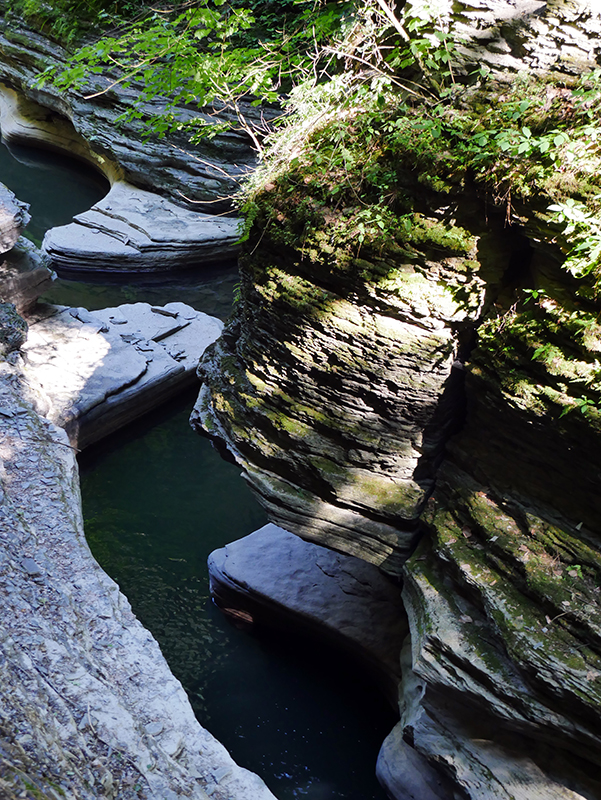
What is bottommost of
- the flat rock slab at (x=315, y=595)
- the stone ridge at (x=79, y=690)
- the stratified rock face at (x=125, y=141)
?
the flat rock slab at (x=315, y=595)

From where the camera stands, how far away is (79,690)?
10.6ft

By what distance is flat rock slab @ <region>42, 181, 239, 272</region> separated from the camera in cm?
1077

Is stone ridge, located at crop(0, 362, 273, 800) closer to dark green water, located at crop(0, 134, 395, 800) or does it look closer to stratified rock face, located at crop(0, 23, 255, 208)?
dark green water, located at crop(0, 134, 395, 800)

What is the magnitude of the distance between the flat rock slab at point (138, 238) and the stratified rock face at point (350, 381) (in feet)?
22.4

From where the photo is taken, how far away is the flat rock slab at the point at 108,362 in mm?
7301

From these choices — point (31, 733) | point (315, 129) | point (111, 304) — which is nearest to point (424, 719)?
point (31, 733)

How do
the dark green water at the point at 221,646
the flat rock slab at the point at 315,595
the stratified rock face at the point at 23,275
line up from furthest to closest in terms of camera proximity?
the stratified rock face at the point at 23,275 → the flat rock slab at the point at 315,595 → the dark green water at the point at 221,646

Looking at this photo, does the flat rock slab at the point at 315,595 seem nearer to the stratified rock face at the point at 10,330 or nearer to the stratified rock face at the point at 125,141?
the stratified rock face at the point at 10,330

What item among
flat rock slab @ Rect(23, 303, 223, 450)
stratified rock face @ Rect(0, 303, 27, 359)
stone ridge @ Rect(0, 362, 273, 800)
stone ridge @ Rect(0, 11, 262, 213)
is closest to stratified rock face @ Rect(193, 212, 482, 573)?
stone ridge @ Rect(0, 362, 273, 800)

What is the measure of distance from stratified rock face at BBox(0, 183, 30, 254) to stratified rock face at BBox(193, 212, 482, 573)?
4.31m

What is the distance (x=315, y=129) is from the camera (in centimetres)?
412

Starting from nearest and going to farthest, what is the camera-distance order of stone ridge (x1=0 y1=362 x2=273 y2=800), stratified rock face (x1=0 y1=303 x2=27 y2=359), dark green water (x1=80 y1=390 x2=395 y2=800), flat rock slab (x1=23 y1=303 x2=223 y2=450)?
stone ridge (x1=0 y1=362 x2=273 y2=800) < dark green water (x1=80 y1=390 x2=395 y2=800) < stratified rock face (x1=0 y1=303 x2=27 y2=359) < flat rock slab (x1=23 y1=303 x2=223 y2=450)

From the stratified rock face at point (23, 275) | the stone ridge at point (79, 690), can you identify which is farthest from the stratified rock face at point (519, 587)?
the stratified rock face at point (23, 275)

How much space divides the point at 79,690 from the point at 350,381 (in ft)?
7.98
